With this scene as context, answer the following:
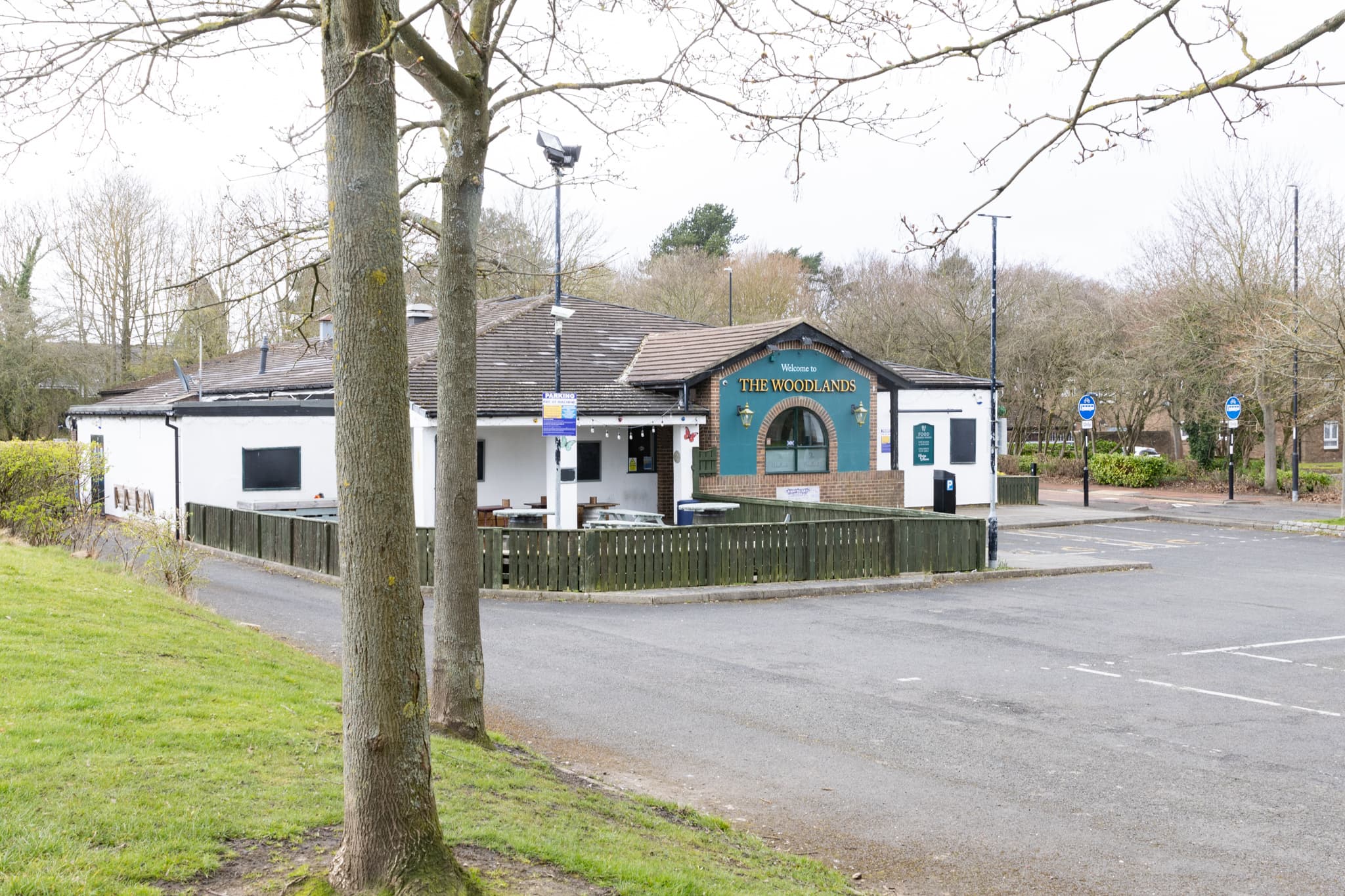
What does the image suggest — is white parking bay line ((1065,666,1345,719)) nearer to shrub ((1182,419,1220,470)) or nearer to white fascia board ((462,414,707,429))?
white fascia board ((462,414,707,429))

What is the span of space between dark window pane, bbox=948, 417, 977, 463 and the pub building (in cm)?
98

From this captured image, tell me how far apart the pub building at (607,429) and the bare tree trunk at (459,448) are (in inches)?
558

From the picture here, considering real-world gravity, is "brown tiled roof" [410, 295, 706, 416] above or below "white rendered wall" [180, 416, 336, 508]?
above

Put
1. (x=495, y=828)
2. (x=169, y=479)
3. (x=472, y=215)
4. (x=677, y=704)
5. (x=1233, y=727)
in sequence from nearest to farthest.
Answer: (x=495, y=828)
(x=472, y=215)
(x=1233, y=727)
(x=677, y=704)
(x=169, y=479)

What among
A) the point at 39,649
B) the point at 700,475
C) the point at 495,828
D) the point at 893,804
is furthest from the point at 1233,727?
the point at 700,475

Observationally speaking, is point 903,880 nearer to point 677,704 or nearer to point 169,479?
point 677,704

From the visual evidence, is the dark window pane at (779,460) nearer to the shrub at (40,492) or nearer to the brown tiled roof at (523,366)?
the brown tiled roof at (523,366)

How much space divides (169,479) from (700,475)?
1195 cm

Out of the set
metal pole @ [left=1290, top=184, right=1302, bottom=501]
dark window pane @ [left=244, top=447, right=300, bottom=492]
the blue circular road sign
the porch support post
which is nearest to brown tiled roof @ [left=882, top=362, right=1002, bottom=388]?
the blue circular road sign

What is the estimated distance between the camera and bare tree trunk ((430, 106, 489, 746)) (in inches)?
316

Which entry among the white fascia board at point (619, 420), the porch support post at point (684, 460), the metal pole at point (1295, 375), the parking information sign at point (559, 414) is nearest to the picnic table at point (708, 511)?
the porch support post at point (684, 460)

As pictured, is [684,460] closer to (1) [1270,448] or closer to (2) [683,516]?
(2) [683,516]

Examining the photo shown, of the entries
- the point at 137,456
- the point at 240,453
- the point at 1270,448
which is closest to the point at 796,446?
the point at 240,453

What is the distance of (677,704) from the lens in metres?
10.4
